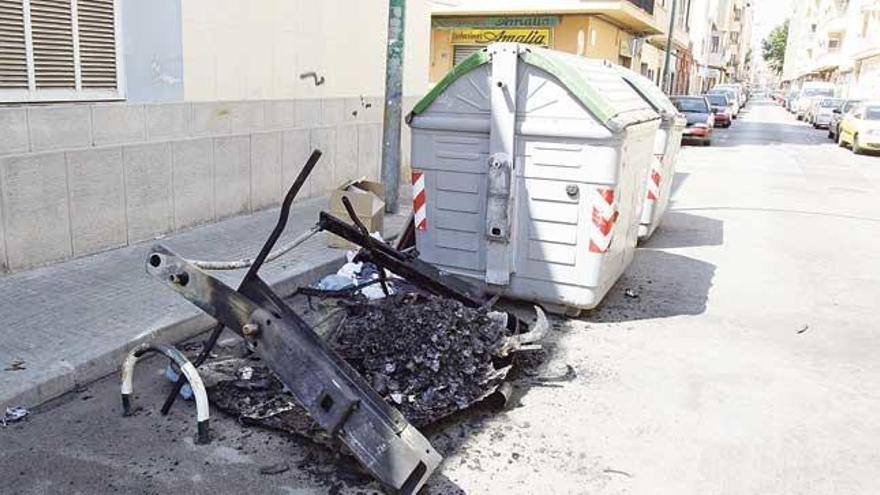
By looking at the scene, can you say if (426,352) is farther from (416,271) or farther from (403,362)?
(416,271)

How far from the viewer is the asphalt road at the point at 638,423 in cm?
350

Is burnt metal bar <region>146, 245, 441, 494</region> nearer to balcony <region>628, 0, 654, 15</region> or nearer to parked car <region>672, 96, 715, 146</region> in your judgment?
parked car <region>672, 96, 715, 146</region>

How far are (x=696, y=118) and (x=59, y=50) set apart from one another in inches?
820

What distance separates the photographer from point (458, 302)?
4969 millimetres

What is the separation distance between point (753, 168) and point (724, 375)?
14025 millimetres

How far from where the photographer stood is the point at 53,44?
6.02 metres

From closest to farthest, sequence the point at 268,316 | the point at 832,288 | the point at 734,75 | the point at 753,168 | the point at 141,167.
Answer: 1. the point at 268,316
2. the point at 141,167
3. the point at 832,288
4. the point at 753,168
5. the point at 734,75

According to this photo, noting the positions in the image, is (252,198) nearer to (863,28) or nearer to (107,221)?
(107,221)

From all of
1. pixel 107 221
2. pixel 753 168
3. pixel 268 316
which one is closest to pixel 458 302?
pixel 268 316

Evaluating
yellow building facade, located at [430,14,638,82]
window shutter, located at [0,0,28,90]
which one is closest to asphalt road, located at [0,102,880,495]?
window shutter, located at [0,0,28,90]

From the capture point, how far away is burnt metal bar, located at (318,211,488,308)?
4385mm

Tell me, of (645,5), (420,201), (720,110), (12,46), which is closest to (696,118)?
(645,5)

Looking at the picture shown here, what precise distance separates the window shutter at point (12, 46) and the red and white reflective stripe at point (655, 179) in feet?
21.0

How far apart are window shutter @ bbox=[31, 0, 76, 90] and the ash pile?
2.83 meters
